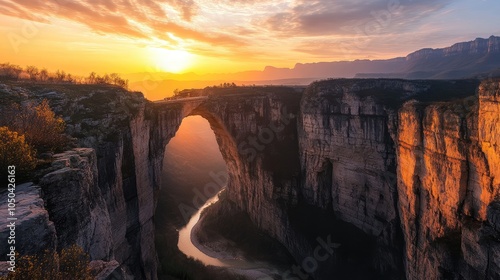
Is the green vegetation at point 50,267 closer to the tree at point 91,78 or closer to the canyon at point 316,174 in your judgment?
the canyon at point 316,174

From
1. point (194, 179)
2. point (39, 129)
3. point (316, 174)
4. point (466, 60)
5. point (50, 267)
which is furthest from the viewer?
point (466, 60)

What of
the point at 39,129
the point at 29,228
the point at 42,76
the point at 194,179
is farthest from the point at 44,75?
the point at 194,179

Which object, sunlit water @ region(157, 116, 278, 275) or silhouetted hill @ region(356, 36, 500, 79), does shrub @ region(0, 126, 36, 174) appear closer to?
sunlit water @ region(157, 116, 278, 275)

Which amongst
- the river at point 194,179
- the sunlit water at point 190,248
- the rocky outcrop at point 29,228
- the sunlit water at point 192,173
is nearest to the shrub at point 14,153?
the rocky outcrop at point 29,228

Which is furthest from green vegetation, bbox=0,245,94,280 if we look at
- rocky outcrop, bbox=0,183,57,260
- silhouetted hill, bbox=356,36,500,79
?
silhouetted hill, bbox=356,36,500,79

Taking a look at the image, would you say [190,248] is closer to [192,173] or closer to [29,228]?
[192,173]
